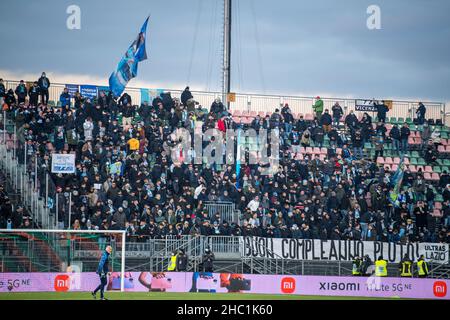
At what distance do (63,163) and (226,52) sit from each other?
38.2 feet

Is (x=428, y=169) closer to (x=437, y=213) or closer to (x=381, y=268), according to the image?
(x=437, y=213)

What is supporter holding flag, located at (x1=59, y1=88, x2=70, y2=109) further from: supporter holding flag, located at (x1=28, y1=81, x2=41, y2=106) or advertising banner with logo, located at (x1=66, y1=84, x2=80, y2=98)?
advertising banner with logo, located at (x1=66, y1=84, x2=80, y2=98)

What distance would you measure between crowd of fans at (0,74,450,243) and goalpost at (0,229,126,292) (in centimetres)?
139

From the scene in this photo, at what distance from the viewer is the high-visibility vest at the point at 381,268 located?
117 feet

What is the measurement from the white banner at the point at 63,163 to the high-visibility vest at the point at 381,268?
40.1ft

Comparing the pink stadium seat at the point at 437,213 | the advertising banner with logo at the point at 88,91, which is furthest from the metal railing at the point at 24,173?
the pink stadium seat at the point at 437,213

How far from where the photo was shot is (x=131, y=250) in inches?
1362

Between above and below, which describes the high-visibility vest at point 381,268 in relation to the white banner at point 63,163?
below

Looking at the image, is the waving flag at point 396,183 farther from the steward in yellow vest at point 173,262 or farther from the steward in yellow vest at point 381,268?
the steward in yellow vest at point 173,262

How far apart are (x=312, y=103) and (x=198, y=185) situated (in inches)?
392

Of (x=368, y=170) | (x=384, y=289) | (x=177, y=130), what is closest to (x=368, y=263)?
(x=384, y=289)

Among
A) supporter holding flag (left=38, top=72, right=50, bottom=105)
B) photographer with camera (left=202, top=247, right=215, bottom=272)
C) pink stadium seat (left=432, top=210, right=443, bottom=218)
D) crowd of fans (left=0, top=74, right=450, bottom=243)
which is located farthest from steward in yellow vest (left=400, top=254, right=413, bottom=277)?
supporter holding flag (left=38, top=72, right=50, bottom=105)
